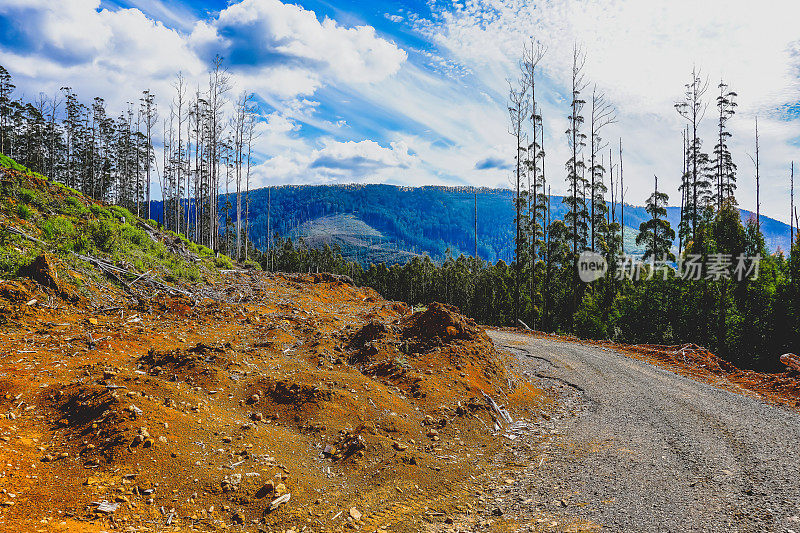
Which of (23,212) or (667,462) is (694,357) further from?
(23,212)

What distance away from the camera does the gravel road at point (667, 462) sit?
14.4 ft

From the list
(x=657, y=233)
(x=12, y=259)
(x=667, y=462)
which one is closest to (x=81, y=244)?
(x=12, y=259)

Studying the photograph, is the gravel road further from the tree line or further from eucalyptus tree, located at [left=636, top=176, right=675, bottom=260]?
eucalyptus tree, located at [left=636, top=176, right=675, bottom=260]

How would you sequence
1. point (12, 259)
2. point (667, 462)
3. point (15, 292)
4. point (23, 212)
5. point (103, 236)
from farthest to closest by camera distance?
1. point (103, 236)
2. point (23, 212)
3. point (12, 259)
4. point (15, 292)
5. point (667, 462)

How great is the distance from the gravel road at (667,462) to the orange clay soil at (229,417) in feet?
3.52

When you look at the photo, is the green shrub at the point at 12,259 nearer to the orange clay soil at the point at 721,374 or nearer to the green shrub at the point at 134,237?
the green shrub at the point at 134,237

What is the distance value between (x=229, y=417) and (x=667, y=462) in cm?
620

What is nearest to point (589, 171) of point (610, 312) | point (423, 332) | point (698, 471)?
point (610, 312)

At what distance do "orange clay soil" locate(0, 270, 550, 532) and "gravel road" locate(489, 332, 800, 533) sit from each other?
107 cm

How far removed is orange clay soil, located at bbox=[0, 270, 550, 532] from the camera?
379 cm

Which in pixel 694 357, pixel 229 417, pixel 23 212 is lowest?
pixel 694 357

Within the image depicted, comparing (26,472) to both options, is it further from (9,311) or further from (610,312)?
(610,312)

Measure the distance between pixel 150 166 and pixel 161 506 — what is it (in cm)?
4965

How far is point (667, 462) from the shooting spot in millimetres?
5621
